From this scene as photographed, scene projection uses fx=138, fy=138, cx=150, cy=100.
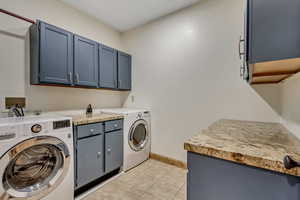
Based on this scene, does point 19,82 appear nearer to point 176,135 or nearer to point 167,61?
point 167,61

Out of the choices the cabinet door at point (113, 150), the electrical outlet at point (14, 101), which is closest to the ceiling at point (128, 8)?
the electrical outlet at point (14, 101)

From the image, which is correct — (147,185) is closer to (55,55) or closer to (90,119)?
(90,119)

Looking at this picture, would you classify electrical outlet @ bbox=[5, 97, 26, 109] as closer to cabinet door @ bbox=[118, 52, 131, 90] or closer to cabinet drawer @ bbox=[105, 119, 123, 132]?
cabinet drawer @ bbox=[105, 119, 123, 132]

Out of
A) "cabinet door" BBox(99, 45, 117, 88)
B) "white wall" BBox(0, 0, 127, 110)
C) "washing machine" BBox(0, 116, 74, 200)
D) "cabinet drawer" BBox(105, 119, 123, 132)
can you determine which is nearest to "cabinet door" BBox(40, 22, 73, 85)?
"white wall" BBox(0, 0, 127, 110)

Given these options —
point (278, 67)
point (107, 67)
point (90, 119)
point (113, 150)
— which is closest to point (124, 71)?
point (107, 67)

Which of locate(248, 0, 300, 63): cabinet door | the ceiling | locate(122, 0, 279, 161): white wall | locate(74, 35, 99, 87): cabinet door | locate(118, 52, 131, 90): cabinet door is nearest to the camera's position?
locate(248, 0, 300, 63): cabinet door

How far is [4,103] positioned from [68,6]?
1631mm

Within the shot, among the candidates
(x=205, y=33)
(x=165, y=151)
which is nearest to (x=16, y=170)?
(x=165, y=151)

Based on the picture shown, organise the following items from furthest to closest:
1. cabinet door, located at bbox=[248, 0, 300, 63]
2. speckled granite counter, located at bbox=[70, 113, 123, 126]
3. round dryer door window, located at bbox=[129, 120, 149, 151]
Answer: round dryer door window, located at bbox=[129, 120, 149, 151]
speckled granite counter, located at bbox=[70, 113, 123, 126]
cabinet door, located at bbox=[248, 0, 300, 63]

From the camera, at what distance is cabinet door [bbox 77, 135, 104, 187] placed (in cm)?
158

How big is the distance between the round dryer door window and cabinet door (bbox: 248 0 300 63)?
191cm

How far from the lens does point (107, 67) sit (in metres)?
2.36

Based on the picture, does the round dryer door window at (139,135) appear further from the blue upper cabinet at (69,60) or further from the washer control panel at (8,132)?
the washer control panel at (8,132)

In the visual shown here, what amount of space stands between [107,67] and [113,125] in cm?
102
